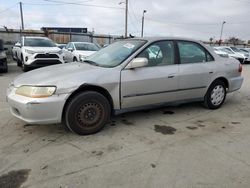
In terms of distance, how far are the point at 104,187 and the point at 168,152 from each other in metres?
1.16

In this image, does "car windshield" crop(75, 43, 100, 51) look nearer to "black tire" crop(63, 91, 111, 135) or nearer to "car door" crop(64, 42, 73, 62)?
"car door" crop(64, 42, 73, 62)

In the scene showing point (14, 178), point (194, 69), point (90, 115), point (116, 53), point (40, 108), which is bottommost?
point (14, 178)

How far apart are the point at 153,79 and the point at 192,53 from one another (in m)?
1.22

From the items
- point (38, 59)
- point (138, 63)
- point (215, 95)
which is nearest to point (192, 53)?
point (215, 95)

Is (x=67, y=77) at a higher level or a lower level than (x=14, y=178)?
higher

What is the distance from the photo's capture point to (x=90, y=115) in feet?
13.2

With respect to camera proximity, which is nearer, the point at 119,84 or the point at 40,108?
the point at 40,108

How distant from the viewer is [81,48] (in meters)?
12.5

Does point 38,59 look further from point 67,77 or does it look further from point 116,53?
point 67,77

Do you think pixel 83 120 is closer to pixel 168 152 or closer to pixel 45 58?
pixel 168 152

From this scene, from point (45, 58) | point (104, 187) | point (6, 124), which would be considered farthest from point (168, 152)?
point (45, 58)

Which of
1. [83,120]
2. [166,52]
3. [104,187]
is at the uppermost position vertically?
[166,52]

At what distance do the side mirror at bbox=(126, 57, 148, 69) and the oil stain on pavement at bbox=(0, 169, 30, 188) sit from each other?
7.34 ft

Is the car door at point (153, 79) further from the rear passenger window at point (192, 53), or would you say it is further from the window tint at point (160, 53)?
the rear passenger window at point (192, 53)
